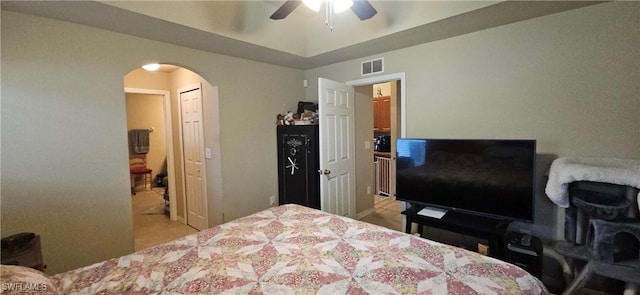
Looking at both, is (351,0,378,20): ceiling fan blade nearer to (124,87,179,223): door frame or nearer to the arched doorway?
the arched doorway

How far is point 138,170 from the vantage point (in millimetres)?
6246

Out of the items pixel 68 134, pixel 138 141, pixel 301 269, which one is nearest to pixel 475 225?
pixel 301 269

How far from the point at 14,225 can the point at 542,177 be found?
4.25 m

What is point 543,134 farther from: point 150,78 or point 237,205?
point 150,78

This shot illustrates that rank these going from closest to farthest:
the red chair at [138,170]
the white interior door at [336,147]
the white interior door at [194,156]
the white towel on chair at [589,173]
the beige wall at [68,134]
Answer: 1. the white towel on chair at [589,173]
2. the beige wall at [68,134]
3. the white interior door at [336,147]
4. the white interior door at [194,156]
5. the red chair at [138,170]

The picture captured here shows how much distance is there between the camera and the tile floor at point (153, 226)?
351cm

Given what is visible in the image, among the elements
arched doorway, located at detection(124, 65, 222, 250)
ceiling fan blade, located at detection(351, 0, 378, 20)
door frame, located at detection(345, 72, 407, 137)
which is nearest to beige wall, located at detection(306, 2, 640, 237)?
door frame, located at detection(345, 72, 407, 137)

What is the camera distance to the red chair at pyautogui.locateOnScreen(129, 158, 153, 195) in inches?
244

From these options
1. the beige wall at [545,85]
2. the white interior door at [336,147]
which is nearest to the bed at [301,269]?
the white interior door at [336,147]

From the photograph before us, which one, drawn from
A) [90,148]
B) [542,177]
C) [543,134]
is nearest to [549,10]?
[543,134]

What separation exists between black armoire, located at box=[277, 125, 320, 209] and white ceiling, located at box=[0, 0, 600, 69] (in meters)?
0.98

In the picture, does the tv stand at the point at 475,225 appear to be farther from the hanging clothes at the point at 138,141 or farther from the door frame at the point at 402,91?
the hanging clothes at the point at 138,141

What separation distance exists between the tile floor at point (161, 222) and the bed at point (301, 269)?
6.95 feet

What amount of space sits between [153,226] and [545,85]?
498 centimetres
